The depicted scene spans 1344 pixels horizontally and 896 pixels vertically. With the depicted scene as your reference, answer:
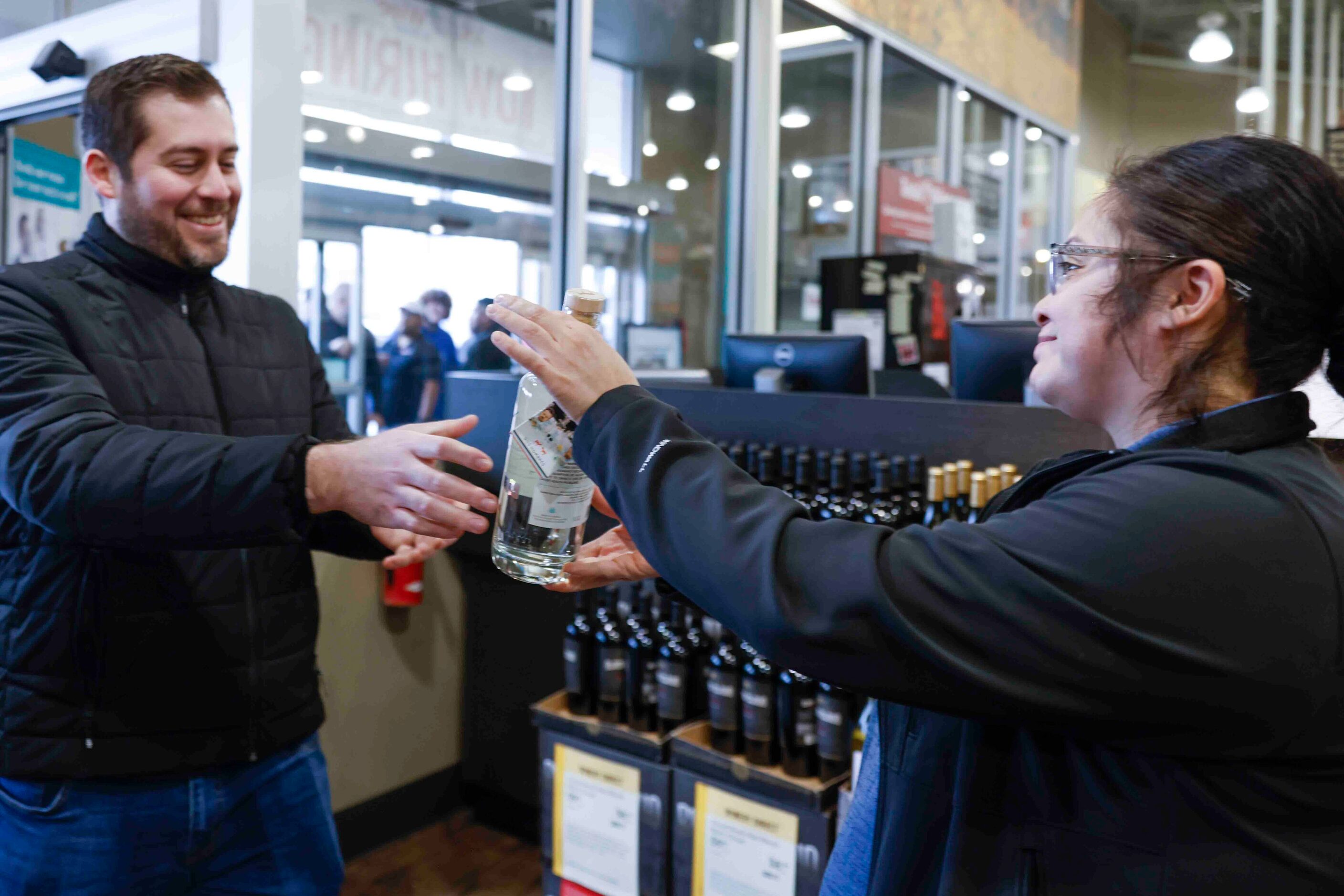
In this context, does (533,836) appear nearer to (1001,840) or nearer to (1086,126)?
(1001,840)

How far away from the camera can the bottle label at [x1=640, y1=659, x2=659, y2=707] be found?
7.84 ft

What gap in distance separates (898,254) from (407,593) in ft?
11.8

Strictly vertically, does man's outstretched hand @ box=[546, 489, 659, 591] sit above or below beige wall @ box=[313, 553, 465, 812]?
above

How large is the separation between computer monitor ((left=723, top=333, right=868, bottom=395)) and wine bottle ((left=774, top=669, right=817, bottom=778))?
1050mm

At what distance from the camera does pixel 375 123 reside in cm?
379

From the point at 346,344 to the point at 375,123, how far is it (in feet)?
3.05

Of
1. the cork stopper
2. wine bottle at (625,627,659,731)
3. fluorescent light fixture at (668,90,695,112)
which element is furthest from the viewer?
fluorescent light fixture at (668,90,695,112)

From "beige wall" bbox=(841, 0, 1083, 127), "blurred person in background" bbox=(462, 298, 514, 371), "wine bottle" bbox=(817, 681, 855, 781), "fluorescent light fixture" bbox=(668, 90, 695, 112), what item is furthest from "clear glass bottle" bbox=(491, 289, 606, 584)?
"beige wall" bbox=(841, 0, 1083, 127)

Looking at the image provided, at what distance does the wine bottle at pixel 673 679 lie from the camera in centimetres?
228

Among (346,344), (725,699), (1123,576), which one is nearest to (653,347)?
(346,344)

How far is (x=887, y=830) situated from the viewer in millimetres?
957

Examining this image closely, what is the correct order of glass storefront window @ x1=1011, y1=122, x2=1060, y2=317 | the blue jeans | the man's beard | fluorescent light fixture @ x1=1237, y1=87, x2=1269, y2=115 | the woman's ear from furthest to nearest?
glass storefront window @ x1=1011, y1=122, x2=1060, y2=317, fluorescent light fixture @ x1=1237, y1=87, x2=1269, y2=115, the man's beard, the blue jeans, the woman's ear

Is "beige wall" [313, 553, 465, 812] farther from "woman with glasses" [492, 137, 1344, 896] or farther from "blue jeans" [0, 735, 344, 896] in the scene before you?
"woman with glasses" [492, 137, 1344, 896]

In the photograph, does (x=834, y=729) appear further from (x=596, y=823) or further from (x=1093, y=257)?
(x=1093, y=257)
